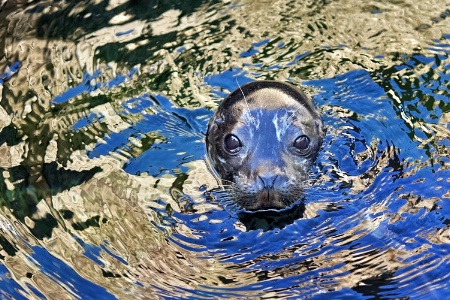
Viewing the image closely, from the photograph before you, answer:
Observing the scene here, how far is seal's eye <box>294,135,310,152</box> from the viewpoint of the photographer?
16.8 feet

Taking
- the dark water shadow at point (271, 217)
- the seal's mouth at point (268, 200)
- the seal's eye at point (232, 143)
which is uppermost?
the seal's eye at point (232, 143)

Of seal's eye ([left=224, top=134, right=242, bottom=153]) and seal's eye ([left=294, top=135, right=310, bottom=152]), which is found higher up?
seal's eye ([left=224, top=134, right=242, bottom=153])

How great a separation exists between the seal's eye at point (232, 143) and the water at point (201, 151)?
0.33m

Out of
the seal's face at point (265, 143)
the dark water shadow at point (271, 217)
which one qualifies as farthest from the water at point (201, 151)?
the seal's face at point (265, 143)

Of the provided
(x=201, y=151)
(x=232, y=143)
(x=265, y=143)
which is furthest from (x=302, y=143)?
(x=201, y=151)

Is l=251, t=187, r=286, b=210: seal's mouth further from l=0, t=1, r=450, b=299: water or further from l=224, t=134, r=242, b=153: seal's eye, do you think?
l=224, t=134, r=242, b=153: seal's eye

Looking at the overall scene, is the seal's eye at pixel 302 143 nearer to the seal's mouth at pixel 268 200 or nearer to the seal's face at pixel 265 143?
the seal's face at pixel 265 143

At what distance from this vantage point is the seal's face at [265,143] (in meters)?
4.84

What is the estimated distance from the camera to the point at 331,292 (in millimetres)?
4293

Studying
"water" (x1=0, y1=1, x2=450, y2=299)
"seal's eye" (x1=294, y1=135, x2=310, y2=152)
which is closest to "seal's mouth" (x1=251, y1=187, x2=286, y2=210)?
"water" (x1=0, y1=1, x2=450, y2=299)

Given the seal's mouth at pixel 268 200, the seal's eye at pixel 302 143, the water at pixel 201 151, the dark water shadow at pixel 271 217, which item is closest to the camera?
the water at pixel 201 151

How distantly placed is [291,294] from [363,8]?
421 cm

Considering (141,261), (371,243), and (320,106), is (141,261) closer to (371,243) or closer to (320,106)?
(371,243)

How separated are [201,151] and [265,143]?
863 mm
